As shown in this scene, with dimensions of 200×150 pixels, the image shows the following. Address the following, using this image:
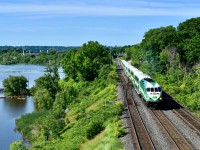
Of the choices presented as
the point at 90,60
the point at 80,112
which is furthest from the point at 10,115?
the point at 80,112

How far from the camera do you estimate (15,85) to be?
116438 mm

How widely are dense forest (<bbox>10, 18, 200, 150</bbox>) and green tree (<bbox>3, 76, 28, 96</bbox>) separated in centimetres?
1561

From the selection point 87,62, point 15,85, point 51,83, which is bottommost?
point 15,85

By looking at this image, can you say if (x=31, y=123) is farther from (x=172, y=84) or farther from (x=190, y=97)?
(x=190, y=97)

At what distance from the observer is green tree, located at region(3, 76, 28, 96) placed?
116m

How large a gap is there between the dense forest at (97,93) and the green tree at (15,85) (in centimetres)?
1561

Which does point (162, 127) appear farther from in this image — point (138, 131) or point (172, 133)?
point (138, 131)

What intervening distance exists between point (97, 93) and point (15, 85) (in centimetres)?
5577

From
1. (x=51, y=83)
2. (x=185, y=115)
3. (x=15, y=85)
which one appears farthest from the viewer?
(x=15, y=85)

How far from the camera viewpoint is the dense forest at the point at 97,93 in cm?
3422

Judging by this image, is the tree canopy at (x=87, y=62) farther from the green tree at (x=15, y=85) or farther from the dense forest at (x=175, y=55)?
the green tree at (x=15, y=85)

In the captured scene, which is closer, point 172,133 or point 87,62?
point 172,133

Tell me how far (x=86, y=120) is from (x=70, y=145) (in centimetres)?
882

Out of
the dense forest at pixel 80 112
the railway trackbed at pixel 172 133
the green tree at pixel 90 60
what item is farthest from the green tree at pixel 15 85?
the railway trackbed at pixel 172 133
